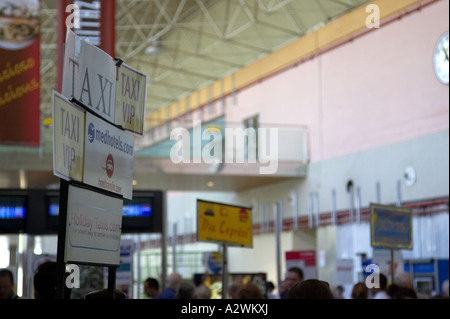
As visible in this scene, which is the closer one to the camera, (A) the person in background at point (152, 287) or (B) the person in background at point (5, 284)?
(B) the person in background at point (5, 284)

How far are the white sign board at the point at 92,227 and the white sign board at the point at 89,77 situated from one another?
16.7 inches

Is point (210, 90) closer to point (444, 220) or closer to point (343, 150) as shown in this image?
point (343, 150)

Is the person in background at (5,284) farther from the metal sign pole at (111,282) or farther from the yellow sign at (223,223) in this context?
the metal sign pole at (111,282)

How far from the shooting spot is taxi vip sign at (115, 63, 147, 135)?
14.6ft

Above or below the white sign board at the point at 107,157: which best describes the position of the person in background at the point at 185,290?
below

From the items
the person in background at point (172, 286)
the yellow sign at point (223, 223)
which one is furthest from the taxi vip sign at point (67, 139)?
the person in background at point (172, 286)

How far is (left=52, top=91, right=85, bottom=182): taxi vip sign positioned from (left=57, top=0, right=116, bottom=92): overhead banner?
7328 millimetres

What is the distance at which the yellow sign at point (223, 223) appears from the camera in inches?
333

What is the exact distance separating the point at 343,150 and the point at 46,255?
12753 millimetres

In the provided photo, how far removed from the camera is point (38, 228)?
355 inches

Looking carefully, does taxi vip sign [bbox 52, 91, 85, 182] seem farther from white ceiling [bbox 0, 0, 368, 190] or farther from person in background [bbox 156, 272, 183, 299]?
white ceiling [bbox 0, 0, 368, 190]

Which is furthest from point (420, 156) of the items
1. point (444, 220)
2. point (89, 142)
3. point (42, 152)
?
point (89, 142)

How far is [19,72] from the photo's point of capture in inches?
485

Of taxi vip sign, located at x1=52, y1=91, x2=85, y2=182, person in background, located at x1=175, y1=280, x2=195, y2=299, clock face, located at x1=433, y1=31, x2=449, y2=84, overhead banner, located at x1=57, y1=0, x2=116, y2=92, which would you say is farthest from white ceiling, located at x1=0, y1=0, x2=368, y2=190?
taxi vip sign, located at x1=52, y1=91, x2=85, y2=182
